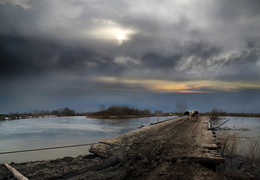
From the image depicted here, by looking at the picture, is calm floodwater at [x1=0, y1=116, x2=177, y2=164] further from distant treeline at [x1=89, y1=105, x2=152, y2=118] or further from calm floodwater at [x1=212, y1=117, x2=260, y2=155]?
distant treeline at [x1=89, y1=105, x2=152, y2=118]

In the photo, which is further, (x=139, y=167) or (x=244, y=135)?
(x=244, y=135)

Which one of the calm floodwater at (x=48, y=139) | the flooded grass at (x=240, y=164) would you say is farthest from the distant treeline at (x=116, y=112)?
the flooded grass at (x=240, y=164)

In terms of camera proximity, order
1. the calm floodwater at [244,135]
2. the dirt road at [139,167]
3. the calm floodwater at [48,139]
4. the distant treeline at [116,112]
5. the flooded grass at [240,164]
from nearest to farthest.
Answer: the dirt road at [139,167], the flooded grass at [240,164], the calm floodwater at [48,139], the calm floodwater at [244,135], the distant treeline at [116,112]

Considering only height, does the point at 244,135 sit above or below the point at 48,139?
above

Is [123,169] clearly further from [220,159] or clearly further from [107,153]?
[220,159]

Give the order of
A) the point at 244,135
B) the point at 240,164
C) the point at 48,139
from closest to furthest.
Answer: the point at 240,164 → the point at 48,139 → the point at 244,135

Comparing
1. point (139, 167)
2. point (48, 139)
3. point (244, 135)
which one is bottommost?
point (48, 139)

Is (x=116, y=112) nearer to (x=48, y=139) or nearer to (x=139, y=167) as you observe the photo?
(x=48, y=139)

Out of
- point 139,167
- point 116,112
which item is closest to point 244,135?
point 139,167

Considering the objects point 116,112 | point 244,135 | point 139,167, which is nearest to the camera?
point 139,167

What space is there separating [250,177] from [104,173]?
3538mm

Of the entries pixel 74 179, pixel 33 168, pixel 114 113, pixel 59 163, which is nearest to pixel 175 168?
pixel 74 179

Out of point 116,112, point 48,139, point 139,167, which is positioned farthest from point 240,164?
point 116,112

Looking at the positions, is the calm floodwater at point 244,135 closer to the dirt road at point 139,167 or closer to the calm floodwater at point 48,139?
the dirt road at point 139,167
